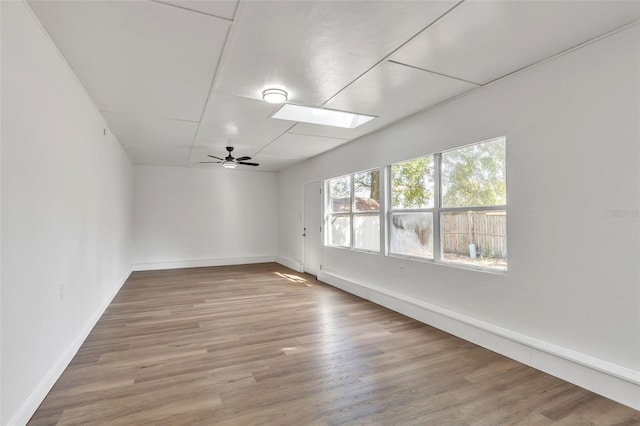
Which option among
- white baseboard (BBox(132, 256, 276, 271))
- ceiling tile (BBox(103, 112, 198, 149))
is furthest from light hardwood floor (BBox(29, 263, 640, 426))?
white baseboard (BBox(132, 256, 276, 271))

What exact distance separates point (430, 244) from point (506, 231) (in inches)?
40.6

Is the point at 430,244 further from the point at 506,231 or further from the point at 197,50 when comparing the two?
the point at 197,50

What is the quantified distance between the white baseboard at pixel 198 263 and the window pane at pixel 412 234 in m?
4.95

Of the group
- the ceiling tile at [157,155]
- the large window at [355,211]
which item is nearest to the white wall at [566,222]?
the large window at [355,211]

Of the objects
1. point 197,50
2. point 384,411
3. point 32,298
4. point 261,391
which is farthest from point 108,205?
point 384,411

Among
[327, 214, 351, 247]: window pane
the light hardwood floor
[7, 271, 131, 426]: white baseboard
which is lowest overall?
the light hardwood floor

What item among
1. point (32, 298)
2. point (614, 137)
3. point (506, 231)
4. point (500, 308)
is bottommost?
point (500, 308)

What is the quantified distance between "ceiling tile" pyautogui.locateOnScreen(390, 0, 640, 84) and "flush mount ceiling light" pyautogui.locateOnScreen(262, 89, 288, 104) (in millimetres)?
1156

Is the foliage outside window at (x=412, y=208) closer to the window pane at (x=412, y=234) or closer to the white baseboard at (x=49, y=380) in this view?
the window pane at (x=412, y=234)

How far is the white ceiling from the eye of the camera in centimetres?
195

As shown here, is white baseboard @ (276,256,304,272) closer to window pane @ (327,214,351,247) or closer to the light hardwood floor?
A: window pane @ (327,214,351,247)

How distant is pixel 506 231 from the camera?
296 centimetres

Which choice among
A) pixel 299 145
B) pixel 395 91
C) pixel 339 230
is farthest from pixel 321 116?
pixel 339 230

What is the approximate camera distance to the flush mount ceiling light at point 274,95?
123 inches
